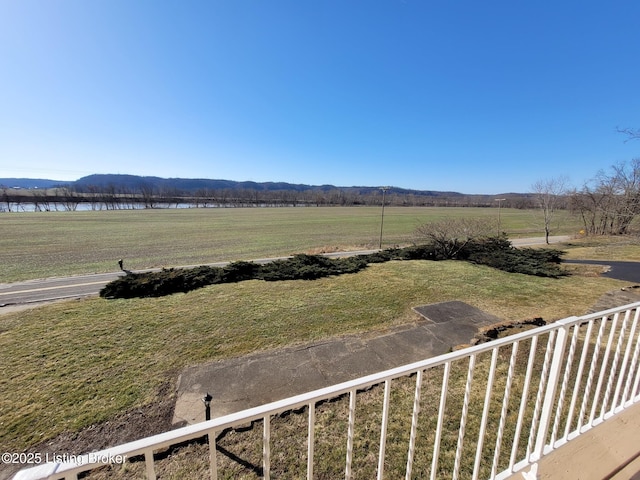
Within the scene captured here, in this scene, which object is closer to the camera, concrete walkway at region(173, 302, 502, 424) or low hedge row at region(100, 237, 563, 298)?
concrete walkway at region(173, 302, 502, 424)

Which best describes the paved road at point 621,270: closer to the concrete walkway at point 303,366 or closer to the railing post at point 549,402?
the concrete walkway at point 303,366

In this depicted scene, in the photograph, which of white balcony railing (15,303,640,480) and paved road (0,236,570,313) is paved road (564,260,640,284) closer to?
white balcony railing (15,303,640,480)

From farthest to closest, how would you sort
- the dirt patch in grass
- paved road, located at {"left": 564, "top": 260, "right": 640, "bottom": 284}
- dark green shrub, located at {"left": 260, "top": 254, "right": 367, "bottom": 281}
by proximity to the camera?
paved road, located at {"left": 564, "top": 260, "right": 640, "bottom": 284}, dark green shrub, located at {"left": 260, "top": 254, "right": 367, "bottom": 281}, the dirt patch in grass

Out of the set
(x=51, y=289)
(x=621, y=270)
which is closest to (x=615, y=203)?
(x=621, y=270)

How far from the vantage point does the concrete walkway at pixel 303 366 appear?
3.80 metres

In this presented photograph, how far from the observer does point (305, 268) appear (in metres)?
10.7

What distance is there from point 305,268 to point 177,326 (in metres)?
5.33

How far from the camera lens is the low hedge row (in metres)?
8.39

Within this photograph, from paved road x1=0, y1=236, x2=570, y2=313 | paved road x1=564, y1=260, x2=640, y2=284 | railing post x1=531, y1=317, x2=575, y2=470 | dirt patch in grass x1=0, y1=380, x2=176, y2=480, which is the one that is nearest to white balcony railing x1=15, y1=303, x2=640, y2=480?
railing post x1=531, y1=317, x2=575, y2=470

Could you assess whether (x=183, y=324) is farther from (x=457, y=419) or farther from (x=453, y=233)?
(x=453, y=233)

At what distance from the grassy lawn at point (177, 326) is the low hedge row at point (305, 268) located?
618 millimetres

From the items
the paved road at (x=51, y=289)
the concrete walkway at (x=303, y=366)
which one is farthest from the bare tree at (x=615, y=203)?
the paved road at (x=51, y=289)

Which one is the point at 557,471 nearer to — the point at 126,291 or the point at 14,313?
the point at 126,291

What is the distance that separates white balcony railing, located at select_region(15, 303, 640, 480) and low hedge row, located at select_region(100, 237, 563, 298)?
6051 mm
